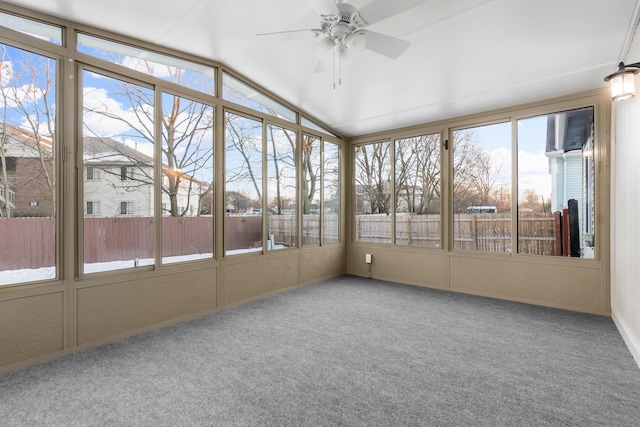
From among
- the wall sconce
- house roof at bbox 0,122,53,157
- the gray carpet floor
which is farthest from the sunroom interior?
the gray carpet floor

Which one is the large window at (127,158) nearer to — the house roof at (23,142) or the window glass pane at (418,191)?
the house roof at (23,142)

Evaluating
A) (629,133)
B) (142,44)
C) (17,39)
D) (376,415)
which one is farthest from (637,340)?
(17,39)

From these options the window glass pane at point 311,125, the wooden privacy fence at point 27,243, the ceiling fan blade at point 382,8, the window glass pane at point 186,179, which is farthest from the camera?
the window glass pane at point 311,125

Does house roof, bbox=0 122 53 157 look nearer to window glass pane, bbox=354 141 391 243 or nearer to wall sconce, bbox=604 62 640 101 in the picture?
window glass pane, bbox=354 141 391 243

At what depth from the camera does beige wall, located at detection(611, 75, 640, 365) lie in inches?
110

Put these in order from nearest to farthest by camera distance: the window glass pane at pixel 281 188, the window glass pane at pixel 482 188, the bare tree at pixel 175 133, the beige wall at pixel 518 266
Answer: the bare tree at pixel 175 133, the beige wall at pixel 518 266, the window glass pane at pixel 482 188, the window glass pane at pixel 281 188

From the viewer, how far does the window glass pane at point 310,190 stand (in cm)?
546

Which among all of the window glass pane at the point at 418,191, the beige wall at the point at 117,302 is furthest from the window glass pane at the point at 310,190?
the window glass pane at the point at 418,191

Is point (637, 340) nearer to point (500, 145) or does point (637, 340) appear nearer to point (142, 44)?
point (500, 145)

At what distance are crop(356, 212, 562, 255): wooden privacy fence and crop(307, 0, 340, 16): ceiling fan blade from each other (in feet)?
12.3

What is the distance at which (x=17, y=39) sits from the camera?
2604mm

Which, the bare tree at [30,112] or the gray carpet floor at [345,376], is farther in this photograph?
the bare tree at [30,112]

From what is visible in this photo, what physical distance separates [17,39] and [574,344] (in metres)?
5.60

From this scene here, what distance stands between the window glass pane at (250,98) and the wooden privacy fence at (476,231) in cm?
253
